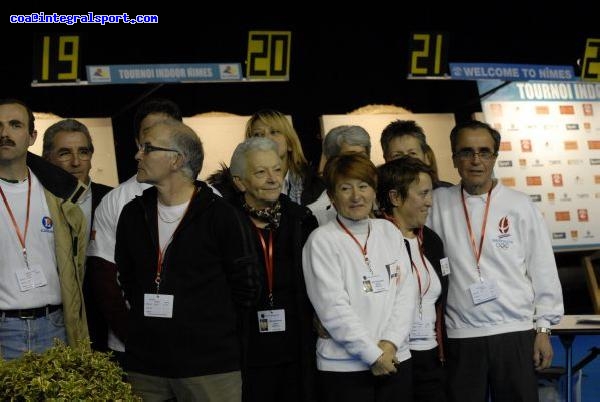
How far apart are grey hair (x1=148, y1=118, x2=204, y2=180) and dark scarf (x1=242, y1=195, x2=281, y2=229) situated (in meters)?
0.36

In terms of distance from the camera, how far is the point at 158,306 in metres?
3.11

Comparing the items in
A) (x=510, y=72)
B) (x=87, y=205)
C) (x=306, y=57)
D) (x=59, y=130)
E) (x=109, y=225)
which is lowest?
(x=109, y=225)

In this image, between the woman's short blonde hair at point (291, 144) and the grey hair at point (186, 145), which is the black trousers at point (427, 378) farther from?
the grey hair at point (186, 145)

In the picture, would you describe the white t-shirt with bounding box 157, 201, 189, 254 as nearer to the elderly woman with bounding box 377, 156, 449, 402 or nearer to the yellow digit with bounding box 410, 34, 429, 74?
the elderly woman with bounding box 377, 156, 449, 402

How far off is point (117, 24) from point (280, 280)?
4.92 meters

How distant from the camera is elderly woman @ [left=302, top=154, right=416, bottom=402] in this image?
3422 mm

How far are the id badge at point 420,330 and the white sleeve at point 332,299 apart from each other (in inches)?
14.9

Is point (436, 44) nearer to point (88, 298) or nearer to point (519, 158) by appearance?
point (519, 158)

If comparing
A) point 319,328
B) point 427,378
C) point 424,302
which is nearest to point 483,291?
point 424,302

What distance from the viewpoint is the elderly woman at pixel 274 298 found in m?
3.47

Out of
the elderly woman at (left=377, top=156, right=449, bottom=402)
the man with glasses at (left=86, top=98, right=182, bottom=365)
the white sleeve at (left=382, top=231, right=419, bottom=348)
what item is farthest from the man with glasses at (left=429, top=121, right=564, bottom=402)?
the man with glasses at (left=86, top=98, right=182, bottom=365)

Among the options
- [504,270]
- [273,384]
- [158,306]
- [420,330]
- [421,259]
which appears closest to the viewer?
[158,306]

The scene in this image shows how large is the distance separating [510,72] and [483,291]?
4574 mm

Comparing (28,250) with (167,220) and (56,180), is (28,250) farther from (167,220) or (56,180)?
(167,220)
